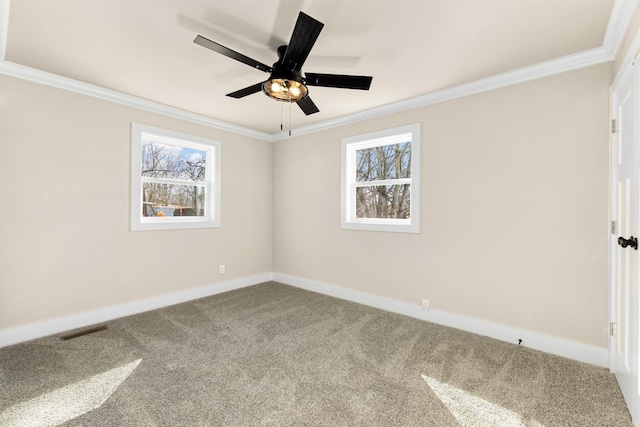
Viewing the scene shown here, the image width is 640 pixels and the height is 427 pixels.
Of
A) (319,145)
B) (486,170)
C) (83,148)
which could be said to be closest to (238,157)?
(319,145)

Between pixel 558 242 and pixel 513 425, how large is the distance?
5.04 feet

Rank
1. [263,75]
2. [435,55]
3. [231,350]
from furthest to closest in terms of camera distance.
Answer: [263,75]
[231,350]
[435,55]

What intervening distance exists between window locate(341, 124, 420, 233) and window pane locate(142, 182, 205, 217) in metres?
2.04

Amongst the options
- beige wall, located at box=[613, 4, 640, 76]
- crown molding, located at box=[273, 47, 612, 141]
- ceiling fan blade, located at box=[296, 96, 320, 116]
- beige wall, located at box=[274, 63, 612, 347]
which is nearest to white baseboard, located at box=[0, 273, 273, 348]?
beige wall, located at box=[274, 63, 612, 347]

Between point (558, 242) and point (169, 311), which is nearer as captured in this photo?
point (558, 242)

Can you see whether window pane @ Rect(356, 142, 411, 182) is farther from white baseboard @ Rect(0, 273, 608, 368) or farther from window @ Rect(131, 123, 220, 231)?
window @ Rect(131, 123, 220, 231)

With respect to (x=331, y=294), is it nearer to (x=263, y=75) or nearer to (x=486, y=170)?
(x=486, y=170)

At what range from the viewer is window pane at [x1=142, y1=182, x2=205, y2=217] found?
3543 mm

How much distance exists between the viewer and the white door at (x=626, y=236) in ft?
5.39

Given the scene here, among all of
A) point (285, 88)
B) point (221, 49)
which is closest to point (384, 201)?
point (285, 88)

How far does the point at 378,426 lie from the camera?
1.60 m

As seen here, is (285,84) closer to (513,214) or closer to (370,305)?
(513,214)

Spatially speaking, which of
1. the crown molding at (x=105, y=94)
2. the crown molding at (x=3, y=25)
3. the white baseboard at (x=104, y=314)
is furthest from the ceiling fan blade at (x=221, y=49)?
the white baseboard at (x=104, y=314)

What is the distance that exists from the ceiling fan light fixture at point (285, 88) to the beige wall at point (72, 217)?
208cm
